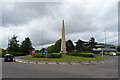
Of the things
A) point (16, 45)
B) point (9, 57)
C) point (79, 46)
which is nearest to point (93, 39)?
point (79, 46)

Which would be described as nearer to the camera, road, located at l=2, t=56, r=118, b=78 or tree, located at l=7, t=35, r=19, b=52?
road, located at l=2, t=56, r=118, b=78

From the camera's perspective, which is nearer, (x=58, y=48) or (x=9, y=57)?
(x=9, y=57)

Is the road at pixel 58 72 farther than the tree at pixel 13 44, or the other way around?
the tree at pixel 13 44

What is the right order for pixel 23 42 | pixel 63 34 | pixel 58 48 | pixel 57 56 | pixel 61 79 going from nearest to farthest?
pixel 61 79
pixel 57 56
pixel 63 34
pixel 23 42
pixel 58 48

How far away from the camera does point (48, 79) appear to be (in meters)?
7.41

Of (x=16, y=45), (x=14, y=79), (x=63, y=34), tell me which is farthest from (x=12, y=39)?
(x=14, y=79)

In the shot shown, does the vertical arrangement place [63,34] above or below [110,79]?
above

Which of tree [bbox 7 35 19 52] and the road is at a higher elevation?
tree [bbox 7 35 19 52]

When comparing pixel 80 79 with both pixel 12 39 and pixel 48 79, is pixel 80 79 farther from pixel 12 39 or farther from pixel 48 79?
pixel 12 39

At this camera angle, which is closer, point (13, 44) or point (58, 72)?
point (58, 72)

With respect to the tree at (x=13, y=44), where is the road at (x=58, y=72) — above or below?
below

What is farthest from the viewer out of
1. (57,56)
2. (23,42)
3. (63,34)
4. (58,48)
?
(58,48)

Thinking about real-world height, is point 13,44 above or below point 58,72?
above

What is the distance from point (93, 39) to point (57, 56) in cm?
5640
